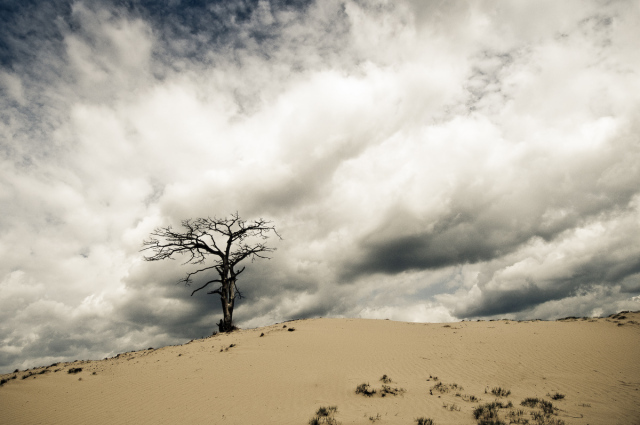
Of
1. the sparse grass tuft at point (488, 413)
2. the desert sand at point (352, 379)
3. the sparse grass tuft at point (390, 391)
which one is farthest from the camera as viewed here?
the sparse grass tuft at point (390, 391)

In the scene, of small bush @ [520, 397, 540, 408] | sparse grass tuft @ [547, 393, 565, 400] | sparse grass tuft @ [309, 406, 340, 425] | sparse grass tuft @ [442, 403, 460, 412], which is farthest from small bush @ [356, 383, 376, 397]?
sparse grass tuft @ [547, 393, 565, 400]

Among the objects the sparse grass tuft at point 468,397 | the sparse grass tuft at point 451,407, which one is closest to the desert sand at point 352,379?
the sparse grass tuft at point 451,407

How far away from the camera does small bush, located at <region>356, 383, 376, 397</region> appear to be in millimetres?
11492

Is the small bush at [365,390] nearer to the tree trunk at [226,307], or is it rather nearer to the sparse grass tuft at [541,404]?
the sparse grass tuft at [541,404]

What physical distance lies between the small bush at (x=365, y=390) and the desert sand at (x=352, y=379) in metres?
0.20

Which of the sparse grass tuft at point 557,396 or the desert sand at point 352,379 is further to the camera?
the sparse grass tuft at point 557,396

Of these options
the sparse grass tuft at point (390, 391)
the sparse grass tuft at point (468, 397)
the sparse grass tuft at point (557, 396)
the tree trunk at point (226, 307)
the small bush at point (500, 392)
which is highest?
the tree trunk at point (226, 307)

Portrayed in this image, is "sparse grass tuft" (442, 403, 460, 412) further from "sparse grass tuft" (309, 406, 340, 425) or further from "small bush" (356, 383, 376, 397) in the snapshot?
"sparse grass tuft" (309, 406, 340, 425)

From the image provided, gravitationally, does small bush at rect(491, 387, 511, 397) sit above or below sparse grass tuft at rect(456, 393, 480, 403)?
below

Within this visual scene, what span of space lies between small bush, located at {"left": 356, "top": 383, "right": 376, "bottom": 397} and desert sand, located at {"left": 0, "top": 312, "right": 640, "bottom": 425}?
0.65 feet

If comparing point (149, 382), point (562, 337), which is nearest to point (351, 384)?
point (149, 382)

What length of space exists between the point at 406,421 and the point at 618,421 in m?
5.41

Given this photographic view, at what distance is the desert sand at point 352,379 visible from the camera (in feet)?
32.8

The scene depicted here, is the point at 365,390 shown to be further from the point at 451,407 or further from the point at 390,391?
the point at 451,407
